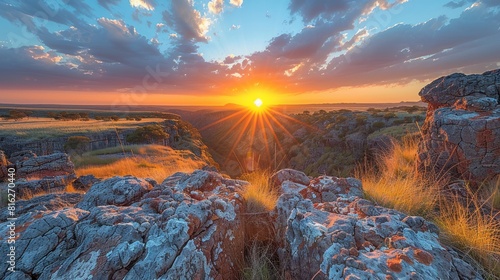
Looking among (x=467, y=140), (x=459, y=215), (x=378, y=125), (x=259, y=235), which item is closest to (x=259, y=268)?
(x=259, y=235)

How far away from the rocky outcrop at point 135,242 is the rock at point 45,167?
991cm

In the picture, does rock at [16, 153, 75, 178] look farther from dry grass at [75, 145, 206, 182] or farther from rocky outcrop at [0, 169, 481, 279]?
rocky outcrop at [0, 169, 481, 279]

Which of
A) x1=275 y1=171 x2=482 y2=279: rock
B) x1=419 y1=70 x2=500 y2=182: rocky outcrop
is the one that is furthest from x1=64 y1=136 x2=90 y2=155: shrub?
x1=419 y1=70 x2=500 y2=182: rocky outcrop

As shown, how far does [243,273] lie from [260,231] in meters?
0.86

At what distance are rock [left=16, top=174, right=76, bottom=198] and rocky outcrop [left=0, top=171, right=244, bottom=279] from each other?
19.0 feet

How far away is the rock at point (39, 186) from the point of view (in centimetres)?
699

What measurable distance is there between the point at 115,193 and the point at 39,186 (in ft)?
20.7

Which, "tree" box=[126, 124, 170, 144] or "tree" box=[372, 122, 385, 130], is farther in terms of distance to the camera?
"tree" box=[126, 124, 170, 144]

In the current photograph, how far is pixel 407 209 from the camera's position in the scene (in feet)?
12.6

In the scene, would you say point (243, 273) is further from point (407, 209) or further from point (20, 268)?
point (407, 209)

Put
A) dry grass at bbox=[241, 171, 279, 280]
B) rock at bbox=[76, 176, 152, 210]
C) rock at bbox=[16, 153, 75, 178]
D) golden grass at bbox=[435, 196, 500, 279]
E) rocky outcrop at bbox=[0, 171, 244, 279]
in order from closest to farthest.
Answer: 1. rocky outcrop at bbox=[0, 171, 244, 279]
2. golden grass at bbox=[435, 196, 500, 279]
3. dry grass at bbox=[241, 171, 279, 280]
4. rock at bbox=[76, 176, 152, 210]
5. rock at bbox=[16, 153, 75, 178]

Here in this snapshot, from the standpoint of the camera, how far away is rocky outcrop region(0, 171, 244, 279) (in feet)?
7.16

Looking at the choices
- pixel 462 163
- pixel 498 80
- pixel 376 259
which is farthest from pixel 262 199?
pixel 498 80

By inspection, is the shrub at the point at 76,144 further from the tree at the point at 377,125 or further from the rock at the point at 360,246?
the tree at the point at 377,125
